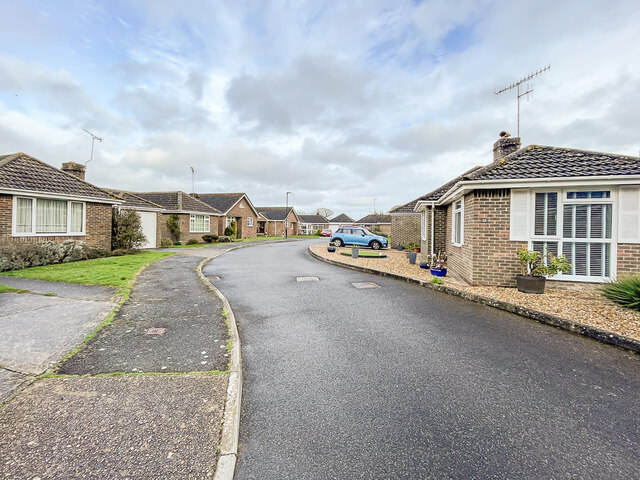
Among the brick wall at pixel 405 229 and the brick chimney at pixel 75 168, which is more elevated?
the brick chimney at pixel 75 168

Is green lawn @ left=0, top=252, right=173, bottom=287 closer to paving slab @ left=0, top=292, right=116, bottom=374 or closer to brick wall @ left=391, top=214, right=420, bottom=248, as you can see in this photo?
paving slab @ left=0, top=292, right=116, bottom=374

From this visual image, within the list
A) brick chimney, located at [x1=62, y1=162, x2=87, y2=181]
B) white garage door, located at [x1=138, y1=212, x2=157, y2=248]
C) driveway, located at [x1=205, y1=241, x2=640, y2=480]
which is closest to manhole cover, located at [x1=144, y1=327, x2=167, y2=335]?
driveway, located at [x1=205, y1=241, x2=640, y2=480]

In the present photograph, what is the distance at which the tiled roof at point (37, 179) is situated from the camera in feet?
41.5

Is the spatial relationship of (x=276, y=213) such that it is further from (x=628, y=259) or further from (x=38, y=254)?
(x=628, y=259)

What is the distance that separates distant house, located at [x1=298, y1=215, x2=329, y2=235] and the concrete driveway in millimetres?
69955

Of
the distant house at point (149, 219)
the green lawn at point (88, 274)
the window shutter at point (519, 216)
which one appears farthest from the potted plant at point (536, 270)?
the distant house at point (149, 219)

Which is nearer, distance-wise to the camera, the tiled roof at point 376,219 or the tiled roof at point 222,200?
the tiled roof at point 222,200

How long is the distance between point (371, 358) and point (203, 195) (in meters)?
40.8

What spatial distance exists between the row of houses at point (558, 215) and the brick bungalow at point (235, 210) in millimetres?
30135

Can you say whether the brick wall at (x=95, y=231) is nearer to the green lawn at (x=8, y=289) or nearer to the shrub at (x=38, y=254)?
the shrub at (x=38, y=254)

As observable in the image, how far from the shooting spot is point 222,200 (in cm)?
3841

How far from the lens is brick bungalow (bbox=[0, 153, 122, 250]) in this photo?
1230cm

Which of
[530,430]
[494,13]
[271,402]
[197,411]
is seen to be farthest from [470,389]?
[494,13]

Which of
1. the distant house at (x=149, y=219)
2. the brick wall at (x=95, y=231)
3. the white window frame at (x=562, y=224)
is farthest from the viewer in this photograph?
the distant house at (x=149, y=219)
